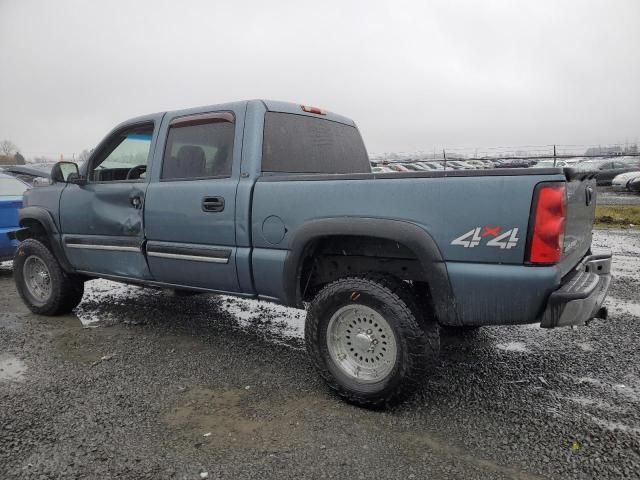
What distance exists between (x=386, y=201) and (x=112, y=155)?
3044 millimetres

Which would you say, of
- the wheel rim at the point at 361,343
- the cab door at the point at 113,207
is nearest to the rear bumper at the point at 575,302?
the wheel rim at the point at 361,343

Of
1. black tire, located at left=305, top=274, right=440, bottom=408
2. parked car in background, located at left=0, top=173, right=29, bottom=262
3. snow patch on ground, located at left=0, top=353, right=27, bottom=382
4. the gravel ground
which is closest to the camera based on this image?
the gravel ground

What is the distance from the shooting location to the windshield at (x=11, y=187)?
283 inches

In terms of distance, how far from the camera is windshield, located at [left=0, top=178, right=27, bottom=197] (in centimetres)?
718

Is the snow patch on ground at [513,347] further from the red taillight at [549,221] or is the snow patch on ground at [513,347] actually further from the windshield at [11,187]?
the windshield at [11,187]

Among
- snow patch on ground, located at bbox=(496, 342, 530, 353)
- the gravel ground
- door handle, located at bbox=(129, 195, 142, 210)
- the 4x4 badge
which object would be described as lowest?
snow patch on ground, located at bbox=(496, 342, 530, 353)

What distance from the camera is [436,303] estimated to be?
279 cm

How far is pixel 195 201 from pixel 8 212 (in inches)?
180

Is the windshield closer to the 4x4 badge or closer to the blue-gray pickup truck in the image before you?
the blue-gray pickup truck

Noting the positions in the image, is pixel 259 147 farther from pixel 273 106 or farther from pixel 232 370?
pixel 232 370

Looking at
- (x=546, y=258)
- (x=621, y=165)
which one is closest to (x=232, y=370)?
(x=546, y=258)

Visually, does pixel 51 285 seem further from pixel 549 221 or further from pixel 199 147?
pixel 549 221

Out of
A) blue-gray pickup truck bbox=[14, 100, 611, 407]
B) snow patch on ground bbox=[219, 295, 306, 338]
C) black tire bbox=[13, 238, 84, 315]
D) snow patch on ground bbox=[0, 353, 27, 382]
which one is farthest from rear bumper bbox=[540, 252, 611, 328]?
black tire bbox=[13, 238, 84, 315]

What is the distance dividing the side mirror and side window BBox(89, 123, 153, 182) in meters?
0.13
